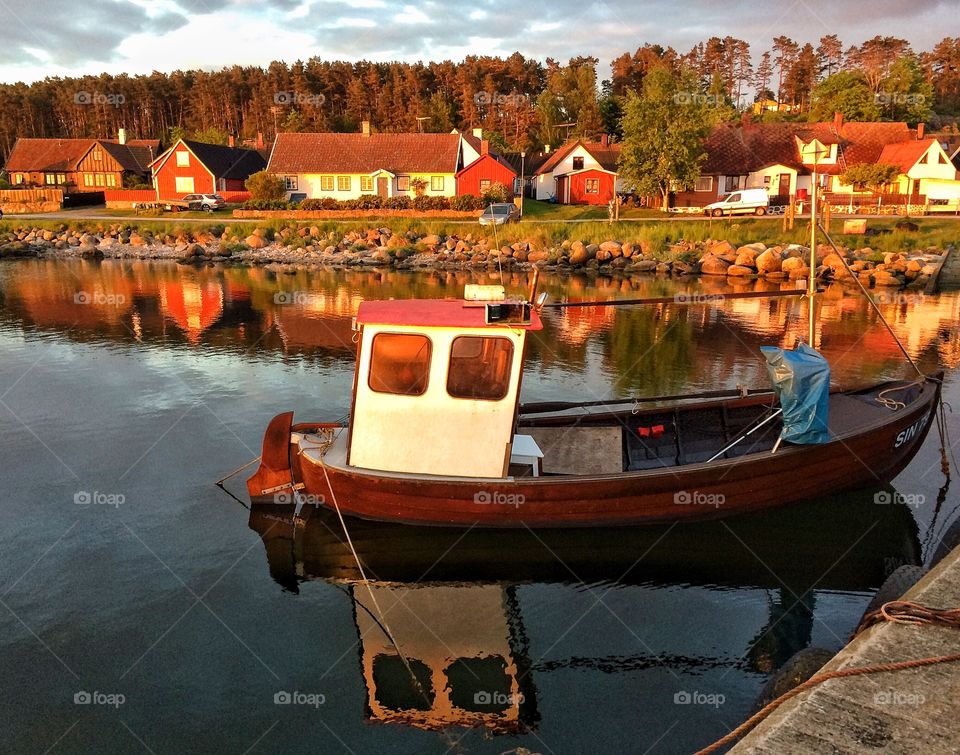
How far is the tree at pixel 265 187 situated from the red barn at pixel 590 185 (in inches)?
986

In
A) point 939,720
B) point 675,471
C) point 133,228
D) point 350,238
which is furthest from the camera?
point 133,228

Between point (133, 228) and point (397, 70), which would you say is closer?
point (133, 228)

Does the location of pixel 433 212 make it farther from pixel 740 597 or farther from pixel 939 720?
pixel 939 720

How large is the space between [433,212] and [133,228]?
921 inches

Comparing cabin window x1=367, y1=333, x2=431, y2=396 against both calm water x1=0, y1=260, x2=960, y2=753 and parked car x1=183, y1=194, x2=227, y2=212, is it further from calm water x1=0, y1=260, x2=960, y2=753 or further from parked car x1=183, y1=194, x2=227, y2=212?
parked car x1=183, y1=194, x2=227, y2=212

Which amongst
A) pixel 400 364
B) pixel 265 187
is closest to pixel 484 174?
pixel 265 187

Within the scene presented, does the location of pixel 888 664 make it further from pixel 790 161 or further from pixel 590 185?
pixel 590 185

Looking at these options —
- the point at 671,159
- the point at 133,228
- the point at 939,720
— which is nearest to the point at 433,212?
the point at 671,159

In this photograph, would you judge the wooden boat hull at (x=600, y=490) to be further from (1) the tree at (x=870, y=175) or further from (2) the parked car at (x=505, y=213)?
(1) the tree at (x=870, y=175)

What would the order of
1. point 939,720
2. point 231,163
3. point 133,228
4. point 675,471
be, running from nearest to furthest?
point 939,720, point 675,471, point 133,228, point 231,163

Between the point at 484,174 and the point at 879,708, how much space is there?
62.2 meters

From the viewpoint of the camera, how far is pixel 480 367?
11.3 metres

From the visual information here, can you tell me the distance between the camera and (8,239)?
54.2 m

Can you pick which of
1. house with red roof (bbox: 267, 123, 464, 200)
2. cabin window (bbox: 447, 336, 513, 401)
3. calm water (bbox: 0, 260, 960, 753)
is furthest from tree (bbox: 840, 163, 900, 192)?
cabin window (bbox: 447, 336, 513, 401)
